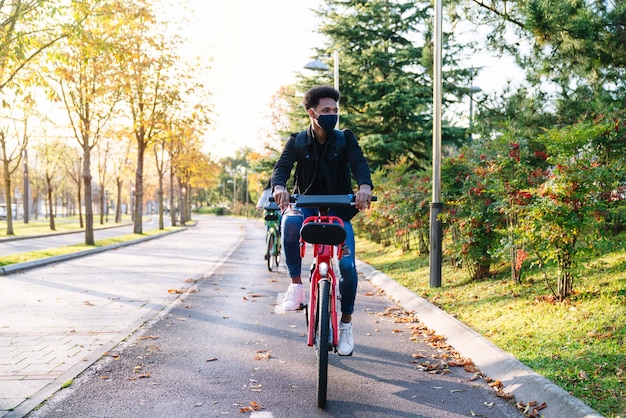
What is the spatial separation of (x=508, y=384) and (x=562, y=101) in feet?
21.0

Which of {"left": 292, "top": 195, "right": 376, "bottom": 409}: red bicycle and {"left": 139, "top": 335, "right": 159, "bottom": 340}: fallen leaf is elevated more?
{"left": 292, "top": 195, "right": 376, "bottom": 409}: red bicycle

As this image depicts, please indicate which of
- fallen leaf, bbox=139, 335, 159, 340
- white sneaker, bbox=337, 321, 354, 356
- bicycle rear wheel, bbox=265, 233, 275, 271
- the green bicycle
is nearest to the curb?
white sneaker, bbox=337, 321, 354, 356

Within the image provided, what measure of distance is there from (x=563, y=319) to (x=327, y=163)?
302cm

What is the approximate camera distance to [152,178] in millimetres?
72688

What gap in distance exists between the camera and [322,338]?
3.91m

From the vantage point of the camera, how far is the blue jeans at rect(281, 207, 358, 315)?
4.45 meters

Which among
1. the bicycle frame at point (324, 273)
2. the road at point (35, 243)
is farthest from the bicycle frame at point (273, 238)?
the road at point (35, 243)

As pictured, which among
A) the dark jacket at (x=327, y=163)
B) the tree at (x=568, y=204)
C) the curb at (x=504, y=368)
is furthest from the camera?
the tree at (x=568, y=204)

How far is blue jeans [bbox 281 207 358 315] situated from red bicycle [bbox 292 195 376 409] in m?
0.07

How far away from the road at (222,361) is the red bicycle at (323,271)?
1.20 feet

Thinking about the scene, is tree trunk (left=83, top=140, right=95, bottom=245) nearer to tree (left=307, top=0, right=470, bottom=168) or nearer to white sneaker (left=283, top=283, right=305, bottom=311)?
tree (left=307, top=0, right=470, bottom=168)

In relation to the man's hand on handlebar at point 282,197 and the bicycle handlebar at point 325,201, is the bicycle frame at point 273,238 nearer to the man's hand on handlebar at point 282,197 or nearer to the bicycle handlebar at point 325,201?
the man's hand on handlebar at point 282,197

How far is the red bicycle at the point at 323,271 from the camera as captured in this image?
3908 millimetres

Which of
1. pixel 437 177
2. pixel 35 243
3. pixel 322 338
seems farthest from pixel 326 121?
pixel 35 243
